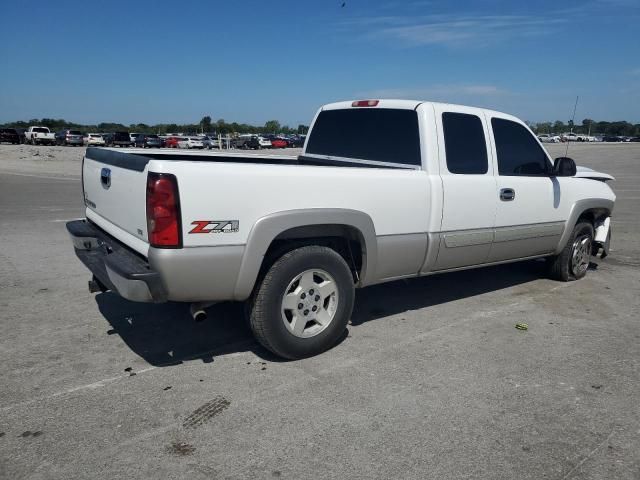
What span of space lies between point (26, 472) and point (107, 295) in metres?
2.93

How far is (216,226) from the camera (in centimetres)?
332

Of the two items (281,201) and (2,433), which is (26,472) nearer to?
(2,433)

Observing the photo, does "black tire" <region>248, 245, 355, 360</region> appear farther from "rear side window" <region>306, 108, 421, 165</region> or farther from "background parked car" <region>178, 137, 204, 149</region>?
"background parked car" <region>178, 137, 204, 149</region>

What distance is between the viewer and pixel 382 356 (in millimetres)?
4055

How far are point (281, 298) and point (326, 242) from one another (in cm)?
68

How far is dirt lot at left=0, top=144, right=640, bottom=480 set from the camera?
8.95 ft

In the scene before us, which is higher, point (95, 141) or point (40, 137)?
point (40, 137)

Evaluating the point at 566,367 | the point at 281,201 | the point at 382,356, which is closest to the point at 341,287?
the point at 382,356

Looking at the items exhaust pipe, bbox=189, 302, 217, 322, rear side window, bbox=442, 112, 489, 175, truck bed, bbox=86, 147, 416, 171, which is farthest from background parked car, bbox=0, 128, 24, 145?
exhaust pipe, bbox=189, 302, 217, 322

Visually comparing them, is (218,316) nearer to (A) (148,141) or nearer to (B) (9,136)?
(A) (148,141)

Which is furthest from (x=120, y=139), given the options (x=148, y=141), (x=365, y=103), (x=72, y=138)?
(x=365, y=103)

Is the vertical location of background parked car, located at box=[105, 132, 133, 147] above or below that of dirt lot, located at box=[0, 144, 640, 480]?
above

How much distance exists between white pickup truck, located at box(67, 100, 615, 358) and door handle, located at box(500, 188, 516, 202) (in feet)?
0.04

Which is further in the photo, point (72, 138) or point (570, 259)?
point (72, 138)
